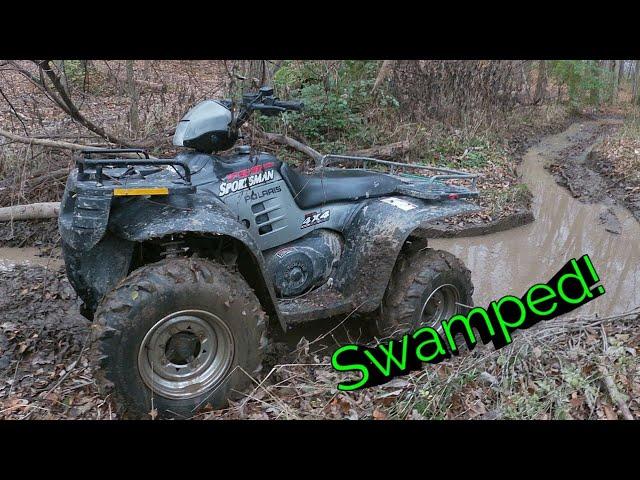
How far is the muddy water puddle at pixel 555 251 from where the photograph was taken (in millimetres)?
6621

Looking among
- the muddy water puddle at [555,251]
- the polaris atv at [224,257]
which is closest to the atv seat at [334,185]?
the polaris atv at [224,257]

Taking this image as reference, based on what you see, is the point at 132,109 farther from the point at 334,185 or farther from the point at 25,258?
the point at 334,185

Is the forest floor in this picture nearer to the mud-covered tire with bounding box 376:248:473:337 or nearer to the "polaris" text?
the mud-covered tire with bounding box 376:248:473:337

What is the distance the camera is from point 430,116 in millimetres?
12359

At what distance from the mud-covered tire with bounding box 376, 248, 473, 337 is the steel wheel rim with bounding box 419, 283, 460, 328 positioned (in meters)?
0.05

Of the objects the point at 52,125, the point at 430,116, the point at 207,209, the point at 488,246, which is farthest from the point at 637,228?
the point at 52,125

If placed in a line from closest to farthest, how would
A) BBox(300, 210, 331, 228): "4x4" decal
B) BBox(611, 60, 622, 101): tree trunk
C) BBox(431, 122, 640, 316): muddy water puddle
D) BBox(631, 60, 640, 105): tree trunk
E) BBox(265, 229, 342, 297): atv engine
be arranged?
1. BBox(265, 229, 342, 297): atv engine
2. BBox(300, 210, 331, 228): "4x4" decal
3. BBox(431, 122, 640, 316): muddy water puddle
4. BBox(631, 60, 640, 105): tree trunk
5. BBox(611, 60, 622, 101): tree trunk

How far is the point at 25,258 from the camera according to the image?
6.59 metres

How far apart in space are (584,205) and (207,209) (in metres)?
8.81

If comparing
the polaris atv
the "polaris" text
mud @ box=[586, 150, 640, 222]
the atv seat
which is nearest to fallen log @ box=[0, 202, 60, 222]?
the polaris atv

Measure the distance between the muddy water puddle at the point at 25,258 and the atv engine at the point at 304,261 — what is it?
315 cm

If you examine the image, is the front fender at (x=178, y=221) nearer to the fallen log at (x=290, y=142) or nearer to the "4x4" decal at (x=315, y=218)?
the "4x4" decal at (x=315, y=218)

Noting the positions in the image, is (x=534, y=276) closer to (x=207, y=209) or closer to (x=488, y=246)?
(x=488, y=246)

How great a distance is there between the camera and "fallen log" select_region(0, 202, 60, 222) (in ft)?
21.9
